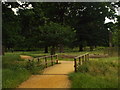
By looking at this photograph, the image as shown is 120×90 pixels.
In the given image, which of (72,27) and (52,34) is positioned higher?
(72,27)

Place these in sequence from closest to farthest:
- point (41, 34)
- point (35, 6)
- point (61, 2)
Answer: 1. point (35, 6)
2. point (41, 34)
3. point (61, 2)

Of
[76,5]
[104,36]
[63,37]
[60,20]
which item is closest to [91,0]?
[76,5]

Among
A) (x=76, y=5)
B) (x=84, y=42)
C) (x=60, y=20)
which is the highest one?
(x=76, y=5)

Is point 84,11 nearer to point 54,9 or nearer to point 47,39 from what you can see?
point 54,9

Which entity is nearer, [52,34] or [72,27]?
[52,34]

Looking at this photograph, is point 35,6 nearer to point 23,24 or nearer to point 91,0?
point 23,24

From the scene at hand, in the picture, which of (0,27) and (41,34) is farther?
(41,34)

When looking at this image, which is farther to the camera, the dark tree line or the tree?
the dark tree line

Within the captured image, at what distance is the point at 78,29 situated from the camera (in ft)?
177

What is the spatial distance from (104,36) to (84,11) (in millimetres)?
7978

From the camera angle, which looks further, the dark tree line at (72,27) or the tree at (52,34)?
the dark tree line at (72,27)

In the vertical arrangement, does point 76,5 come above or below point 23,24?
above

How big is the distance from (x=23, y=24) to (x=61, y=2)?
2938 cm

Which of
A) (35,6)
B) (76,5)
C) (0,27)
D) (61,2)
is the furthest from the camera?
(76,5)
